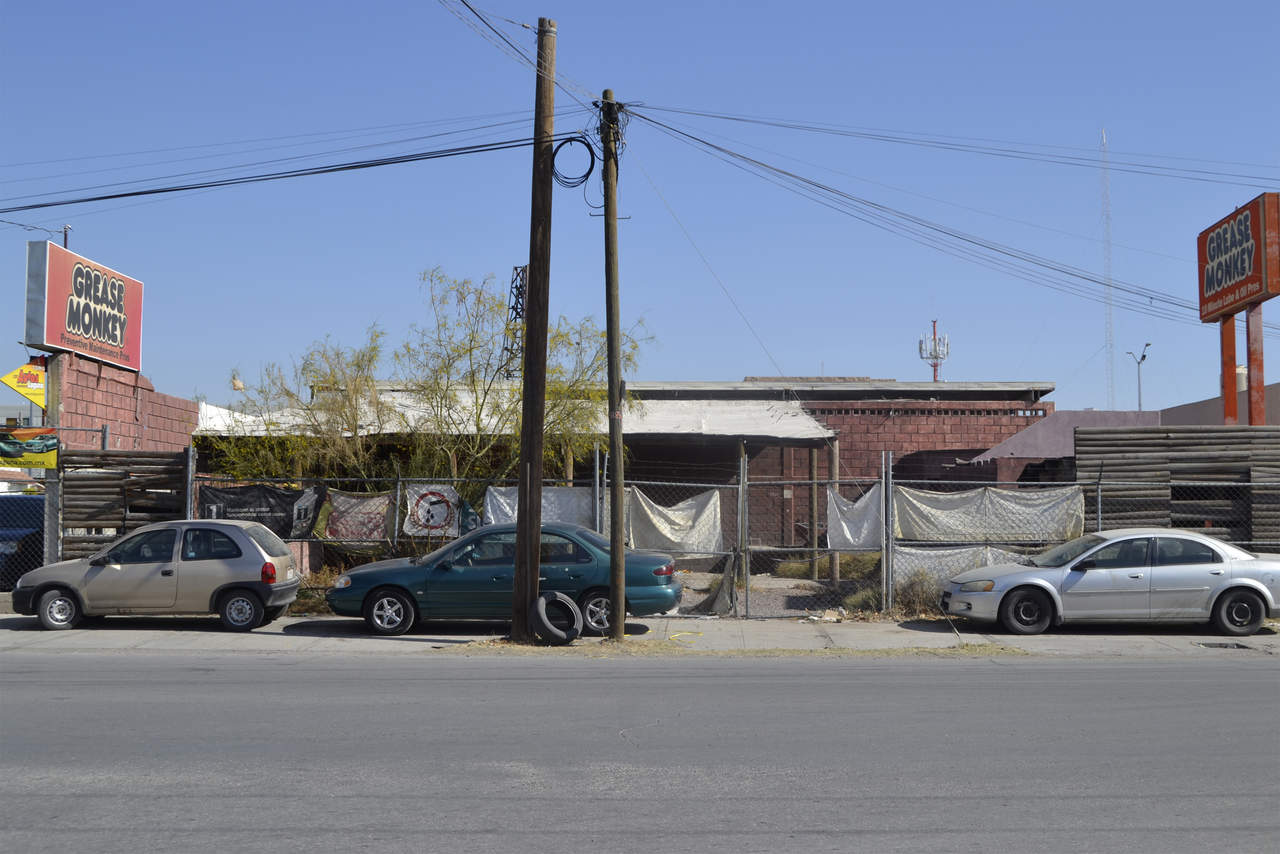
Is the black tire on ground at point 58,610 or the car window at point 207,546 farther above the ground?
the car window at point 207,546

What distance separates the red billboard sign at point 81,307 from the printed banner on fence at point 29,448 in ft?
9.09

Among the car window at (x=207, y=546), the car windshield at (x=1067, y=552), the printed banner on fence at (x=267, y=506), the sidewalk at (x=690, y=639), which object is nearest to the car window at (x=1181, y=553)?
the car windshield at (x=1067, y=552)

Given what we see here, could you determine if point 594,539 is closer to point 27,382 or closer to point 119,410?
point 119,410

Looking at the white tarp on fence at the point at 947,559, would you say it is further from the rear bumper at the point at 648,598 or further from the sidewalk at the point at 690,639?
the rear bumper at the point at 648,598

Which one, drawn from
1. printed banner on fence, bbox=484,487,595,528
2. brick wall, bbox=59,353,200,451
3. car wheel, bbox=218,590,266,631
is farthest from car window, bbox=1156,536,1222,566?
brick wall, bbox=59,353,200,451

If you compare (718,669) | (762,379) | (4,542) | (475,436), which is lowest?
(718,669)

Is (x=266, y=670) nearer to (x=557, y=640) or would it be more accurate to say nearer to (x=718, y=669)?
(x=557, y=640)

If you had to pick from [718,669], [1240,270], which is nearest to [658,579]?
[718,669]

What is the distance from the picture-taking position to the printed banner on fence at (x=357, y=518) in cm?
1744

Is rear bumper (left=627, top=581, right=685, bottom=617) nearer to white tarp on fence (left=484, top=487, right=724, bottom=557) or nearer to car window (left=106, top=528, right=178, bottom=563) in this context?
white tarp on fence (left=484, top=487, right=724, bottom=557)

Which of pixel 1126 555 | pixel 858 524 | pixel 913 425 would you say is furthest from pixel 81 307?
pixel 913 425

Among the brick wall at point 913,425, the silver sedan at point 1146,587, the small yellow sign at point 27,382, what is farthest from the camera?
the brick wall at point 913,425

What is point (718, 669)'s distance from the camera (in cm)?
1195

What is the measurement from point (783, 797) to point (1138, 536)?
9993 millimetres
